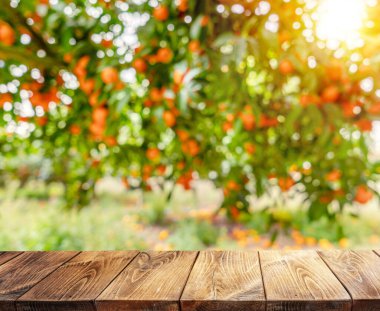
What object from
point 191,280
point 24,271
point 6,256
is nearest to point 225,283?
point 191,280

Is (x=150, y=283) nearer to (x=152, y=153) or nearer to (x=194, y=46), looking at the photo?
(x=194, y=46)

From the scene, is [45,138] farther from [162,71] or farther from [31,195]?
[31,195]

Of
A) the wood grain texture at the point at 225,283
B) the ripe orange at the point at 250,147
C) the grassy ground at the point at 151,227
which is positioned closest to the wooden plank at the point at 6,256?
the wood grain texture at the point at 225,283

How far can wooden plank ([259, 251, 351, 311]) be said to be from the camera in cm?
68

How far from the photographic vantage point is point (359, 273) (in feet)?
2.65

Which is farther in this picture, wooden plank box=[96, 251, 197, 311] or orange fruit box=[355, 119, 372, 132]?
orange fruit box=[355, 119, 372, 132]

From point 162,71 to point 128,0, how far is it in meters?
0.24

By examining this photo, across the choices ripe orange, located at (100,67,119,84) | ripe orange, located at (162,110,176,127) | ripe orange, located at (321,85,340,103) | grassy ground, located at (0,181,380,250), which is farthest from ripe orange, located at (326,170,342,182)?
grassy ground, located at (0,181,380,250)

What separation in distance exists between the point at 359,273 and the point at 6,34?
1304 mm

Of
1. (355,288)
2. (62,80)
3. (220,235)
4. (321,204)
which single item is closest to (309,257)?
(355,288)

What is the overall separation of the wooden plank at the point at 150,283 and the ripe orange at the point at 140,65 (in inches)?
26.2

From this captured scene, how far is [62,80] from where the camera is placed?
5.73 ft

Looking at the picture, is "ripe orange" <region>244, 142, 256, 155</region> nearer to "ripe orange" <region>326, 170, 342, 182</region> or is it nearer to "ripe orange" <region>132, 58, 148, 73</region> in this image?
"ripe orange" <region>326, 170, 342, 182</region>

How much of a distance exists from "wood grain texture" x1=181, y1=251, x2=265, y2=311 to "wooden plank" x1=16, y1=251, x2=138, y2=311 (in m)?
0.14
